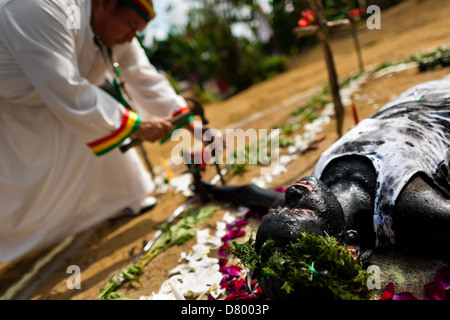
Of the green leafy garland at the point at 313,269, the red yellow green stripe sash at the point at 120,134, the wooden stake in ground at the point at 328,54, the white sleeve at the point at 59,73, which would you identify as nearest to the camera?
the green leafy garland at the point at 313,269

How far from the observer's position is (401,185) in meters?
1.41

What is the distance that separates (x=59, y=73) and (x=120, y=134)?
648mm

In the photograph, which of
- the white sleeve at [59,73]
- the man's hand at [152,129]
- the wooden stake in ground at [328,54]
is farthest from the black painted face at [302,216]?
the wooden stake in ground at [328,54]

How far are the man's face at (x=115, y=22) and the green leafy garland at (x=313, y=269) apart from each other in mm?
2319

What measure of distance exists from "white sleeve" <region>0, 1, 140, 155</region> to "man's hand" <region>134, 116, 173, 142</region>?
0.06 meters

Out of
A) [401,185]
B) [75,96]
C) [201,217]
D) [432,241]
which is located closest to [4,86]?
[75,96]

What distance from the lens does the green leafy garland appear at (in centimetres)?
108

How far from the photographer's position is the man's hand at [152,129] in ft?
8.73

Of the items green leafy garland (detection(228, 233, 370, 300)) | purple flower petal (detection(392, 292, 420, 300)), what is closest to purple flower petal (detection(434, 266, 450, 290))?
purple flower petal (detection(392, 292, 420, 300))

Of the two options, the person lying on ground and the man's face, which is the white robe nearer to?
the man's face

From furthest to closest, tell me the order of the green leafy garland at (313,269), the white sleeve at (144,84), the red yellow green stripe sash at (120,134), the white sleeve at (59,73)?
the white sleeve at (144,84) → the red yellow green stripe sash at (120,134) → the white sleeve at (59,73) → the green leafy garland at (313,269)

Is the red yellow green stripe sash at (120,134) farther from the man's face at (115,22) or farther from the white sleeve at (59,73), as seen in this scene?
the man's face at (115,22)

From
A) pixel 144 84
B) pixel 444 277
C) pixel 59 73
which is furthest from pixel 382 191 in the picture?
pixel 144 84

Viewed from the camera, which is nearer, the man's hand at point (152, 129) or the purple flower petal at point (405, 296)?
the purple flower petal at point (405, 296)
